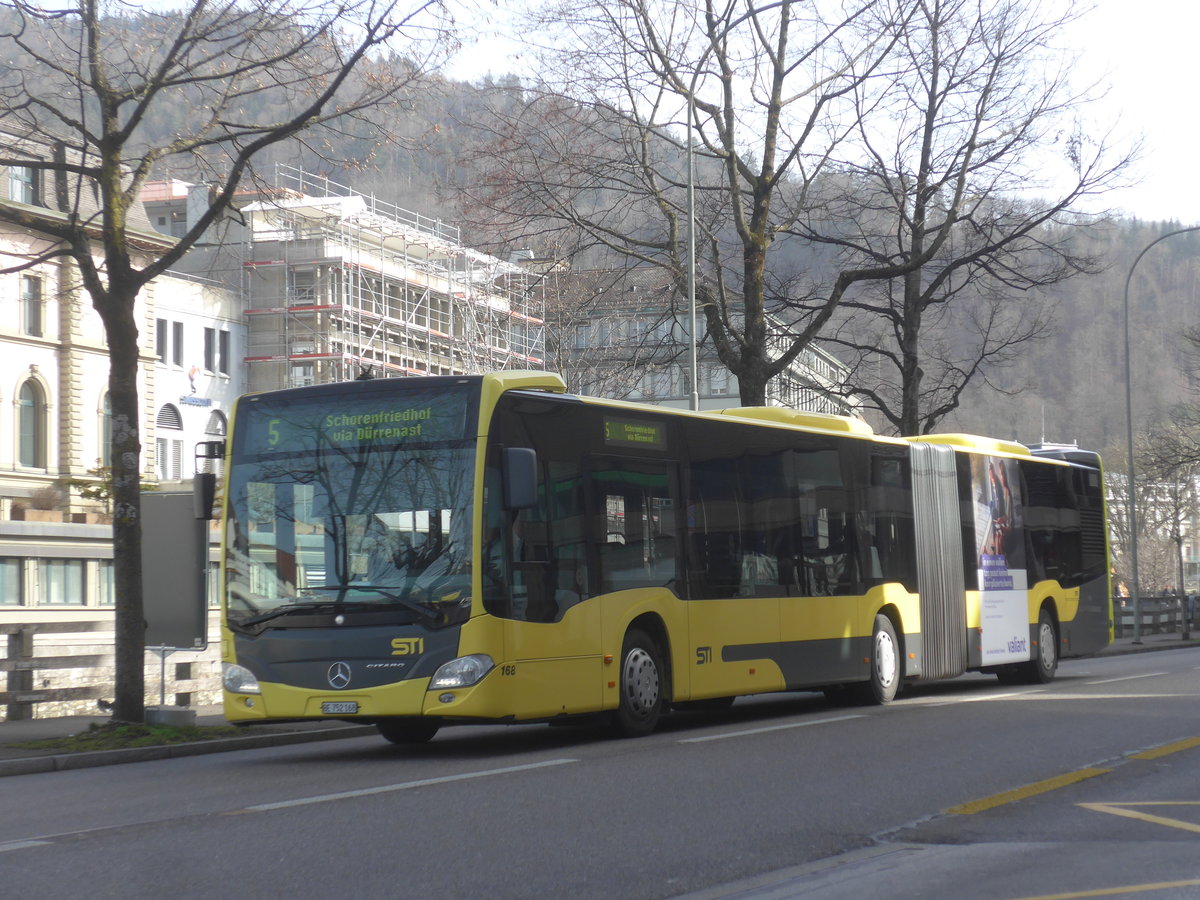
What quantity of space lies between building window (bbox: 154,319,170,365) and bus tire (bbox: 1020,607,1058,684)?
149 ft

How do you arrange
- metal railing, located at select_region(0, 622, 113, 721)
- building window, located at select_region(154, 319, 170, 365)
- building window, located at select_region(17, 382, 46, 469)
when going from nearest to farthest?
metal railing, located at select_region(0, 622, 113, 721), building window, located at select_region(17, 382, 46, 469), building window, located at select_region(154, 319, 170, 365)

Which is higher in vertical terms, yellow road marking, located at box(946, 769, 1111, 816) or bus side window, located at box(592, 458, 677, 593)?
bus side window, located at box(592, 458, 677, 593)

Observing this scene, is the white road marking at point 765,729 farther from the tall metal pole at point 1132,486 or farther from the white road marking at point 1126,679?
the tall metal pole at point 1132,486

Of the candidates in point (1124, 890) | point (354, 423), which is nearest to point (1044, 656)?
point (354, 423)

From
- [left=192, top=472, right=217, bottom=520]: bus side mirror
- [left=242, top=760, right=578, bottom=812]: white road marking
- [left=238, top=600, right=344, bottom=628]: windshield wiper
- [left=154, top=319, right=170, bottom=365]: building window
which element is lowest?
[left=242, top=760, right=578, bottom=812]: white road marking

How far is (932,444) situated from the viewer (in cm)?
2016

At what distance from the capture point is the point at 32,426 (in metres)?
52.8

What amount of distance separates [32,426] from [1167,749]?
47535 millimetres

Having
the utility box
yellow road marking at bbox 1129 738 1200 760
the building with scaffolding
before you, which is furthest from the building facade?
yellow road marking at bbox 1129 738 1200 760

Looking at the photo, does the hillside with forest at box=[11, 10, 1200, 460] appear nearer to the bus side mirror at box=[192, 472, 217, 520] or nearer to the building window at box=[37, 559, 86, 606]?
the bus side mirror at box=[192, 472, 217, 520]

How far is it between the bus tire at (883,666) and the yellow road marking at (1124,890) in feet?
36.2

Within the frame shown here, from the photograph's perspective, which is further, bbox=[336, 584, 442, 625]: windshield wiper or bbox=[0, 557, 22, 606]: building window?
bbox=[0, 557, 22, 606]: building window

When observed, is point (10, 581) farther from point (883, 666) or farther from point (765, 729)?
point (765, 729)

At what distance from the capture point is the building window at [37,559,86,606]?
152 ft
